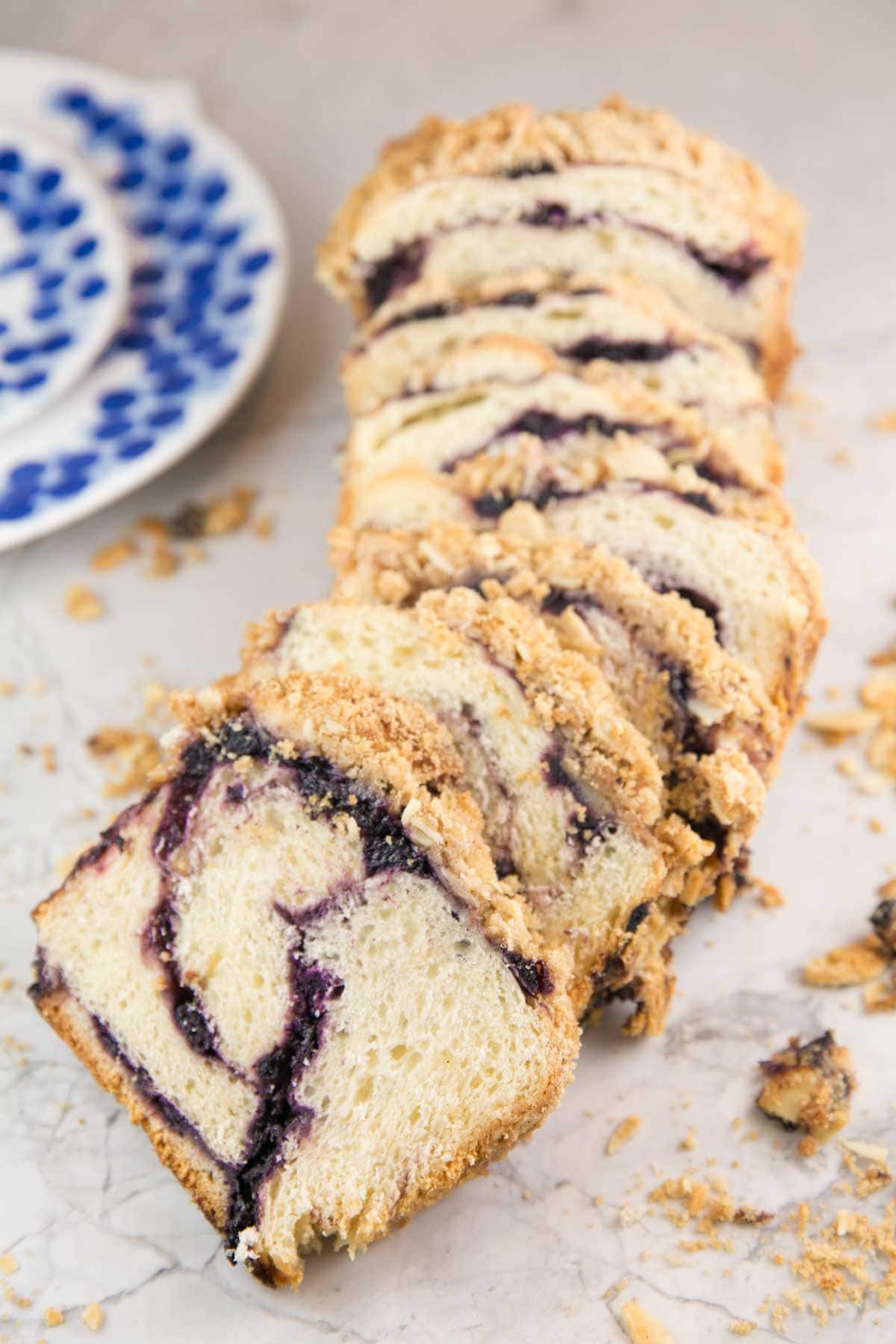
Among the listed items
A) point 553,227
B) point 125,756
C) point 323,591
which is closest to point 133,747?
point 125,756

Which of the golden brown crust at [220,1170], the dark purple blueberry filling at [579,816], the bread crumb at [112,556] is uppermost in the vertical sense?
the bread crumb at [112,556]

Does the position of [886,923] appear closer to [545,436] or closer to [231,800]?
[545,436]

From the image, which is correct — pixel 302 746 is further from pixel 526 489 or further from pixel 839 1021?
pixel 839 1021

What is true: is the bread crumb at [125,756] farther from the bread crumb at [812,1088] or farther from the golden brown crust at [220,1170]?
the bread crumb at [812,1088]

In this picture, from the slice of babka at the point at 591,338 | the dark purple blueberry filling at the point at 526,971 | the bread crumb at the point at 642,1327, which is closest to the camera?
the dark purple blueberry filling at the point at 526,971

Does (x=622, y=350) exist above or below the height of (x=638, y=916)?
above

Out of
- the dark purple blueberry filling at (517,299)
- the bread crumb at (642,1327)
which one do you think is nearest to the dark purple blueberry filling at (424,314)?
the dark purple blueberry filling at (517,299)

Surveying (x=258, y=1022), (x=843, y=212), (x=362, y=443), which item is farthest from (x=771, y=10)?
(x=258, y=1022)
